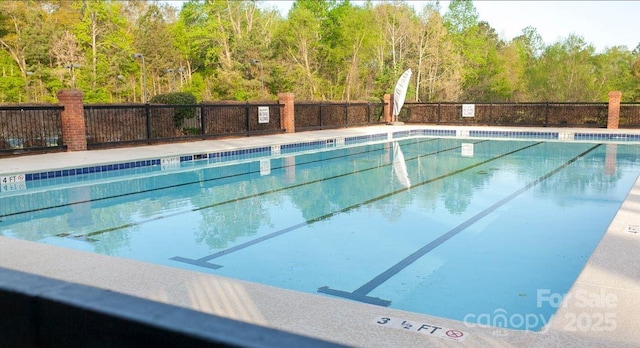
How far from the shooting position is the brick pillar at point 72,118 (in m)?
12.3

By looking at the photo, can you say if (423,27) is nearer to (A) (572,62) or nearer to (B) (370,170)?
(A) (572,62)

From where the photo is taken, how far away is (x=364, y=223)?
656 cm

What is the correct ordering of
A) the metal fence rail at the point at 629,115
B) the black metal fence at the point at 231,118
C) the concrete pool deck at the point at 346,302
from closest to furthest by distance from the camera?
1. the concrete pool deck at the point at 346,302
2. the black metal fence at the point at 231,118
3. the metal fence rail at the point at 629,115

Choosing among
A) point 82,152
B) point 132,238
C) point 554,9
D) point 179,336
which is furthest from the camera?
point 554,9

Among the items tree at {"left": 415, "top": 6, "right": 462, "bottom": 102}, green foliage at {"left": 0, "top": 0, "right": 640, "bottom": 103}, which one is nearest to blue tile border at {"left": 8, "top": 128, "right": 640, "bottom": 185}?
green foliage at {"left": 0, "top": 0, "right": 640, "bottom": 103}

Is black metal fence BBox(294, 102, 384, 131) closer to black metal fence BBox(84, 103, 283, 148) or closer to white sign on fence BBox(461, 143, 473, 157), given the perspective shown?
black metal fence BBox(84, 103, 283, 148)

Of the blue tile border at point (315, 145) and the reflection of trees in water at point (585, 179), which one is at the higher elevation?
the blue tile border at point (315, 145)

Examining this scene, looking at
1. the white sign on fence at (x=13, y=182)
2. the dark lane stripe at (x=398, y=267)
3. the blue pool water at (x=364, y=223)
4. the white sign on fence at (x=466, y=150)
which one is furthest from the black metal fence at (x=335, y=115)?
the dark lane stripe at (x=398, y=267)

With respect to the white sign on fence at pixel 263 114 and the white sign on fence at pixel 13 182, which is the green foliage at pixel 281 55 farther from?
the white sign on fence at pixel 13 182

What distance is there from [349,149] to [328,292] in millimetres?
11114

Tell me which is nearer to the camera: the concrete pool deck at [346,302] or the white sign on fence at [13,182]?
the concrete pool deck at [346,302]

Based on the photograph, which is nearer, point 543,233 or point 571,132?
point 543,233

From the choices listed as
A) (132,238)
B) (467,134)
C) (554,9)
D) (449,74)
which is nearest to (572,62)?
(554,9)

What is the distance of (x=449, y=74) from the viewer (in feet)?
116
